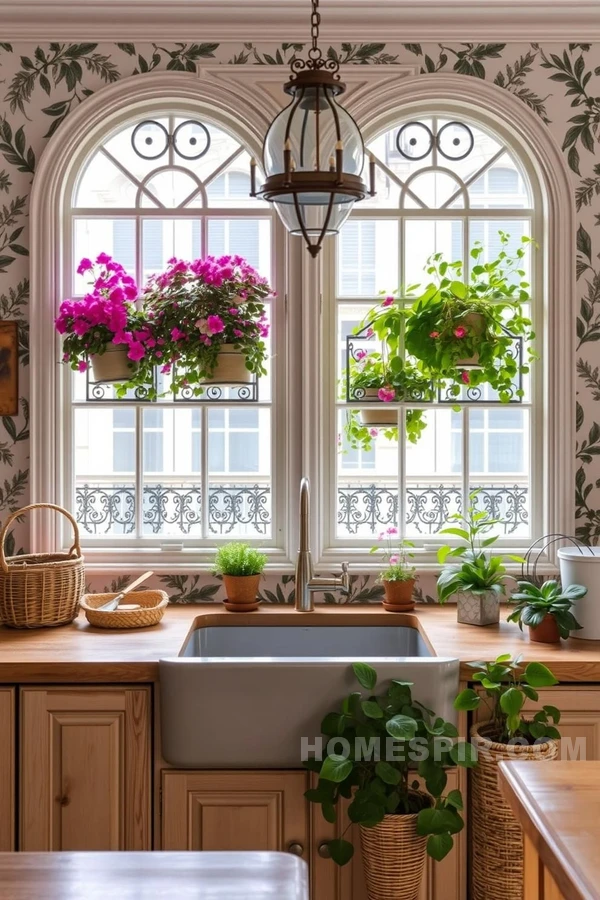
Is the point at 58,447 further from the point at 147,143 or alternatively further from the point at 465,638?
the point at 465,638

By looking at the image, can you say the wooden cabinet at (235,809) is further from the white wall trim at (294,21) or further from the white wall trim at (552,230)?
the white wall trim at (294,21)

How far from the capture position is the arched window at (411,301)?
3.21 meters

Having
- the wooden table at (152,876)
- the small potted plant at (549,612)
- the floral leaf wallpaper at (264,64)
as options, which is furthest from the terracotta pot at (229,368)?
the wooden table at (152,876)

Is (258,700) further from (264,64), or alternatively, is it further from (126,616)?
(264,64)

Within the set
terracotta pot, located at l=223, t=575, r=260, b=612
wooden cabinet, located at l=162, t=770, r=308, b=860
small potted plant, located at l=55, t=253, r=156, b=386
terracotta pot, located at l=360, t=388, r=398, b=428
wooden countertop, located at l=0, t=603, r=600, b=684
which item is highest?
small potted plant, located at l=55, t=253, r=156, b=386

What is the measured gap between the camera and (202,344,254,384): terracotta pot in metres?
3.02

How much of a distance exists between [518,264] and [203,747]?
76.5 inches

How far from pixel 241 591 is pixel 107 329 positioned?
3.15ft

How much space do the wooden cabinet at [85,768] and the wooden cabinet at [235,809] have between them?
79 mm

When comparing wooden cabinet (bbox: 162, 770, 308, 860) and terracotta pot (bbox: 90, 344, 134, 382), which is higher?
terracotta pot (bbox: 90, 344, 134, 382)

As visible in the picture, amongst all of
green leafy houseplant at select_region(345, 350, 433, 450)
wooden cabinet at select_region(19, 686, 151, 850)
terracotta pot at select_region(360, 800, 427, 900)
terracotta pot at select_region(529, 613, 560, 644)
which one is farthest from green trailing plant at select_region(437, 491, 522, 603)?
wooden cabinet at select_region(19, 686, 151, 850)

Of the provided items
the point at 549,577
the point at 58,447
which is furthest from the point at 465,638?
the point at 58,447

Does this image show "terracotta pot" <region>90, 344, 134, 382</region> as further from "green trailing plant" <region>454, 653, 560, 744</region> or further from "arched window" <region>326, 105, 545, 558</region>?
"green trailing plant" <region>454, 653, 560, 744</region>

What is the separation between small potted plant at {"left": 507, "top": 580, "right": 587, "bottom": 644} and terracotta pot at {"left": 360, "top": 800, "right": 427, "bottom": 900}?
66cm
